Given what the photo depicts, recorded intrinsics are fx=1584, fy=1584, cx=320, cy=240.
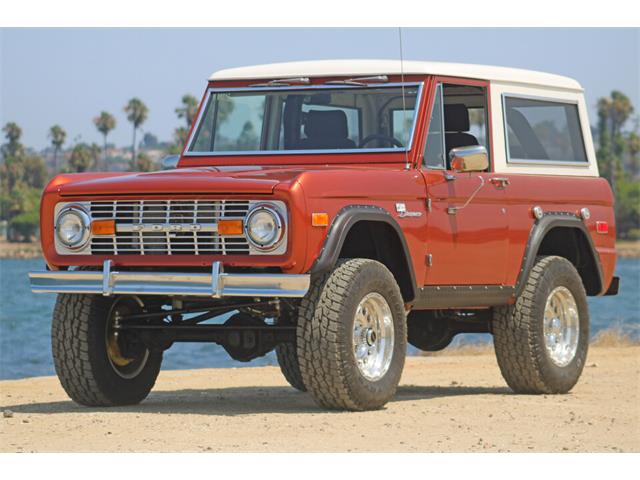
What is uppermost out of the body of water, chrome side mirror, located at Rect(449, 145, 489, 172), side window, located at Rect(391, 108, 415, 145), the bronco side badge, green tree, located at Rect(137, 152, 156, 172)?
green tree, located at Rect(137, 152, 156, 172)

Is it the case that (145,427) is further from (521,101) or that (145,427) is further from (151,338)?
(521,101)

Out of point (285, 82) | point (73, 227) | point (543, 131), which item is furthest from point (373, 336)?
point (543, 131)

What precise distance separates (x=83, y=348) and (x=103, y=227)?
97 centimetres

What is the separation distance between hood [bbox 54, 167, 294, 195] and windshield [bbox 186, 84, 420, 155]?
1.01 meters

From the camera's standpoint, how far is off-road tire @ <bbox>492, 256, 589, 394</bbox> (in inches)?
472

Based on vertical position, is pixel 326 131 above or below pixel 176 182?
above

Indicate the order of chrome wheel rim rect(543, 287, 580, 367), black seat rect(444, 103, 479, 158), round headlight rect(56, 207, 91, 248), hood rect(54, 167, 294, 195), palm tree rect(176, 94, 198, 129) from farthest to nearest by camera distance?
1. palm tree rect(176, 94, 198, 129)
2. chrome wheel rim rect(543, 287, 580, 367)
3. black seat rect(444, 103, 479, 158)
4. round headlight rect(56, 207, 91, 248)
5. hood rect(54, 167, 294, 195)

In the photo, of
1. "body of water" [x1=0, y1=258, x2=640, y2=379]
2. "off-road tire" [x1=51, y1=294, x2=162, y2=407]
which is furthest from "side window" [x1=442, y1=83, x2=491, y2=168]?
"body of water" [x1=0, y1=258, x2=640, y2=379]

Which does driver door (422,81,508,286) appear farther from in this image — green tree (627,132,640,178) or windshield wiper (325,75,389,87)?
green tree (627,132,640,178)

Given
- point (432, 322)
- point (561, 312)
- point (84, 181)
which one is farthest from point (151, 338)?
point (561, 312)

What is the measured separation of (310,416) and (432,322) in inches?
111

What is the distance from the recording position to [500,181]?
11742mm

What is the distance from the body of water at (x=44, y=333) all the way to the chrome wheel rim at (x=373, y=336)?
10123mm

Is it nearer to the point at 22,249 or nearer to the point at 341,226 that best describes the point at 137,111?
the point at 22,249
